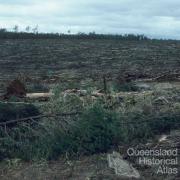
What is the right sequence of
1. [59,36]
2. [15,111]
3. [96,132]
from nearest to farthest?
[96,132], [15,111], [59,36]

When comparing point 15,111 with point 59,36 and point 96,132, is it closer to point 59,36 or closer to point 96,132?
point 96,132

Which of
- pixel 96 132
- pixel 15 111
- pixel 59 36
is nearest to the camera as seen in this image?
pixel 96 132

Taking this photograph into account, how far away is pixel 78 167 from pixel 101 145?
2.22 feet

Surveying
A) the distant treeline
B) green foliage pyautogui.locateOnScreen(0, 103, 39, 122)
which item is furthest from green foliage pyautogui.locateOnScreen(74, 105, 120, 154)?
the distant treeline

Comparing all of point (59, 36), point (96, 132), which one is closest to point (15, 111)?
point (96, 132)

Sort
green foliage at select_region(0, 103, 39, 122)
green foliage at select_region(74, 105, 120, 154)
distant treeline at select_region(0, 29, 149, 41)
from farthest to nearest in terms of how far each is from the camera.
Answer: distant treeline at select_region(0, 29, 149, 41) < green foliage at select_region(0, 103, 39, 122) < green foliage at select_region(74, 105, 120, 154)

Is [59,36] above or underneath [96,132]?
underneath

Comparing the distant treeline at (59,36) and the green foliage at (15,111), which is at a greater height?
the green foliage at (15,111)

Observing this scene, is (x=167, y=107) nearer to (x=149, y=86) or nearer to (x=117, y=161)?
(x=117, y=161)

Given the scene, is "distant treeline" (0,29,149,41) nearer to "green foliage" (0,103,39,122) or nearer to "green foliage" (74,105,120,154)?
"green foliage" (0,103,39,122)

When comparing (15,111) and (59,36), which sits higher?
(15,111)

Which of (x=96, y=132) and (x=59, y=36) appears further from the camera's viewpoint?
(x=59, y=36)

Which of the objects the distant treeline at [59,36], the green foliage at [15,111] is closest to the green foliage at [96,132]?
the green foliage at [15,111]

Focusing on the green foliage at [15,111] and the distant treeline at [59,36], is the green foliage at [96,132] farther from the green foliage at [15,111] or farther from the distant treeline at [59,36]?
the distant treeline at [59,36]
